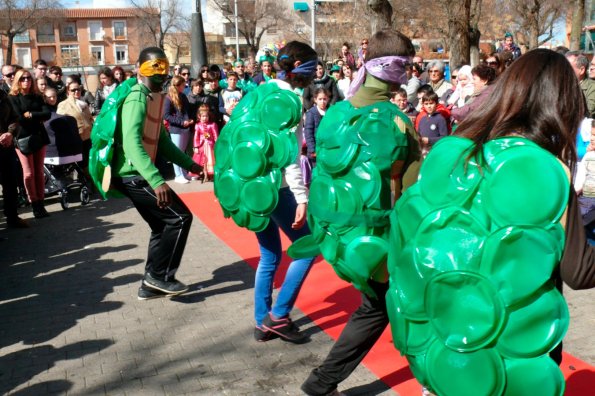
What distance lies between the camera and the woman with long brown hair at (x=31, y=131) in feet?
29.1

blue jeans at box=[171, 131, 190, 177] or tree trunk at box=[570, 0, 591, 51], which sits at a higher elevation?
tree trunk at box=[570, 0, 591, 51]

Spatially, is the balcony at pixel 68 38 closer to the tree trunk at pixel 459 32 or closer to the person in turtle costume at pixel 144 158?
the tree trunk at pixel 459 32

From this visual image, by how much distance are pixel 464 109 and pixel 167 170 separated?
7.26 metres

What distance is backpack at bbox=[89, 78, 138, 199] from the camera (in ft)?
17.1

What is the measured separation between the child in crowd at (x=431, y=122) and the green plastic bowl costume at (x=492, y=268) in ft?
21.5

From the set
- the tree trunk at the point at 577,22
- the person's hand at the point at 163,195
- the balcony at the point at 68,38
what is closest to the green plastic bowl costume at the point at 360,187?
the person's hand at the point at 163,195

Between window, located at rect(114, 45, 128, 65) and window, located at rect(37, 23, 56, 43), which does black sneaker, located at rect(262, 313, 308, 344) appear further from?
window, located at rect(114, 45, 128, 65)

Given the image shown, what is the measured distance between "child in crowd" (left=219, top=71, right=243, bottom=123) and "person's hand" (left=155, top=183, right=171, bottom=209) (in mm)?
7736

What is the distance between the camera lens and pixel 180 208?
545cm

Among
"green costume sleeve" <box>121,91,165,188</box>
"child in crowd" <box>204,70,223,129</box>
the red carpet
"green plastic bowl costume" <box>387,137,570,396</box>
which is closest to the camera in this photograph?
"green plastic bowl costume" <box>387,137,570,396</box>

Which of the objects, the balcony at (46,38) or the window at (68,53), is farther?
the window at (68,53)

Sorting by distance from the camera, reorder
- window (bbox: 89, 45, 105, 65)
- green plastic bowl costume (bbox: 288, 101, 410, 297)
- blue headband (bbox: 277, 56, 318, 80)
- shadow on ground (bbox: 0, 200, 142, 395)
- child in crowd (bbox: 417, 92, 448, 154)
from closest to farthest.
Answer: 1. green plastic bowl costume (bbox: 288, 101, 410, 297)
2. blue headband (bbox: 277, 56, 318, 80)
3. shadow on ground (bbox: 0, 200, 142, 395)
4. child in crowd (bbox: 417, 92, 448, 154)
5. window (bbox: 89, 45, 105, 65)

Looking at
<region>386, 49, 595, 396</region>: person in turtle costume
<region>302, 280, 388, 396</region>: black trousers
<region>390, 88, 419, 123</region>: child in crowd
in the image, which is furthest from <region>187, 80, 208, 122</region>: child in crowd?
<region>386, 49, 595, 396</region>: person in turtle costume

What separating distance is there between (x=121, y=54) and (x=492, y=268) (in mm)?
98663
